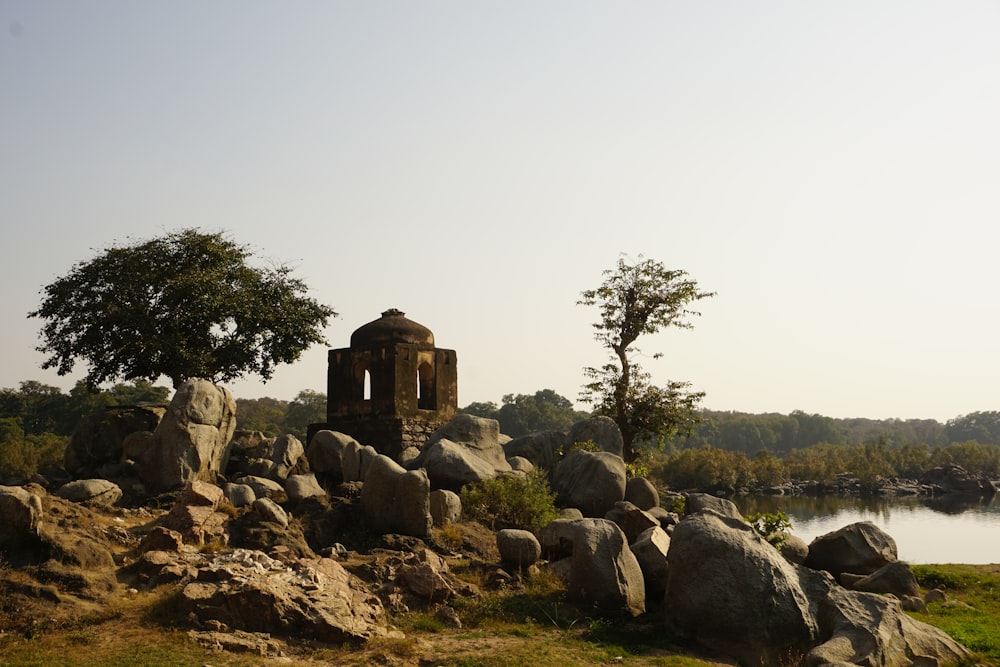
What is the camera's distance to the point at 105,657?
9828mm

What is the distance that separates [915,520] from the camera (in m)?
40.4

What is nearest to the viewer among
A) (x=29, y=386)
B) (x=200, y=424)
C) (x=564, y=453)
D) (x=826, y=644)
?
(x=826, y=644)

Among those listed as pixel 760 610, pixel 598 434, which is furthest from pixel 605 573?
pixel 598 434

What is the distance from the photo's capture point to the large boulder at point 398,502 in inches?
610

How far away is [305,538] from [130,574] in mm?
3125

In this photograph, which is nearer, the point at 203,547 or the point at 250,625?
the point at 250,625

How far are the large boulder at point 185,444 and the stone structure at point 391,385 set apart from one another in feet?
16.4

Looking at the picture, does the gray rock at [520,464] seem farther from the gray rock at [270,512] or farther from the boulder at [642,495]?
the gray rock at [270,512]

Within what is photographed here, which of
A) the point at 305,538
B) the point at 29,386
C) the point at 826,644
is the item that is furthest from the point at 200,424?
the point at 29,386

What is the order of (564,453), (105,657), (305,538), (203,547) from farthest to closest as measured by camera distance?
(564,453) → (305,538) → (203,547) → (105,657)

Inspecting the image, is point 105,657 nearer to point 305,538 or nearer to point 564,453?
point 305,538

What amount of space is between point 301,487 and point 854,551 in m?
10.7

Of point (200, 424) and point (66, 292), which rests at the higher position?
point (66, 292)

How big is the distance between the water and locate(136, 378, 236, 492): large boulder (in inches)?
694
